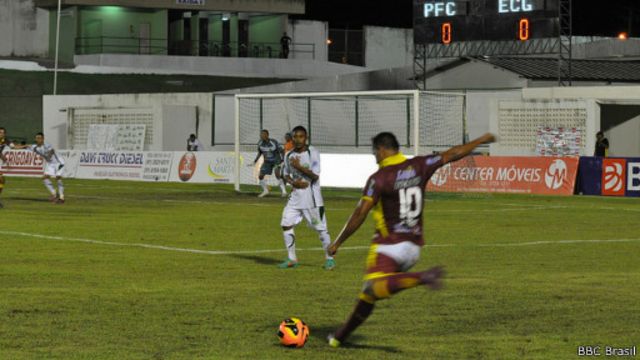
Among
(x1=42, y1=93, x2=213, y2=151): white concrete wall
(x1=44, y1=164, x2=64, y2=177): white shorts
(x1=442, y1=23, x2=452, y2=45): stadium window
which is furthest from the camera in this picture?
(x1=42, y1=93, x2=213, y2=151): white concrete wall

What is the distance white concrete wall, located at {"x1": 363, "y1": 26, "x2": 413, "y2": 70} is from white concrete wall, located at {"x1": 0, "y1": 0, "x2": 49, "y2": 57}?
2373 cm

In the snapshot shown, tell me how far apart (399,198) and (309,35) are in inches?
3203

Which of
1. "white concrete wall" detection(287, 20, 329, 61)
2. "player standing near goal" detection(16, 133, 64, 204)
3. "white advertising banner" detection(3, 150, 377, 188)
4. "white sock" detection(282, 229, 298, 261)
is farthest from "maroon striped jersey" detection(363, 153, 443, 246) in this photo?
"white concrete wall" detection(287, 20, 329, 61)

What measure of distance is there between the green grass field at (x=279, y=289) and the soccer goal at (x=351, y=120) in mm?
18526

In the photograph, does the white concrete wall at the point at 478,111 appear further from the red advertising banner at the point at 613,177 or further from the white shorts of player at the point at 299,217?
the white shorts of player at the point at 299,217

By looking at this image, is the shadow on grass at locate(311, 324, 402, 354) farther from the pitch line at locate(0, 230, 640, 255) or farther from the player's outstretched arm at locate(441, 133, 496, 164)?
the pitch line at locate(0, 230, 640, 255)

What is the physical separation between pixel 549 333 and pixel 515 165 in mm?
28019

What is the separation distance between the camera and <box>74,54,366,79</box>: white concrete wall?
8244cm

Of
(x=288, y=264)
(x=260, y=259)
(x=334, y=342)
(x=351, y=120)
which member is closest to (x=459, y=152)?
(x=334, y=342)

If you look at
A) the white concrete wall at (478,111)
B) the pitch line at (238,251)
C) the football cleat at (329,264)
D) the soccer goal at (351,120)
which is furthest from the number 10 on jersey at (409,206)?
the white concrete wall at (478,111)

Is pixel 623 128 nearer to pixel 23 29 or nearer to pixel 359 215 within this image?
pixel 359 215

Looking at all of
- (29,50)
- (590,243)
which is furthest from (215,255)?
(29,50)

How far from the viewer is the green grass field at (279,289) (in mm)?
11531

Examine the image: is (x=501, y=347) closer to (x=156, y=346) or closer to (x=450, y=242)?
(x=156, y=346)
